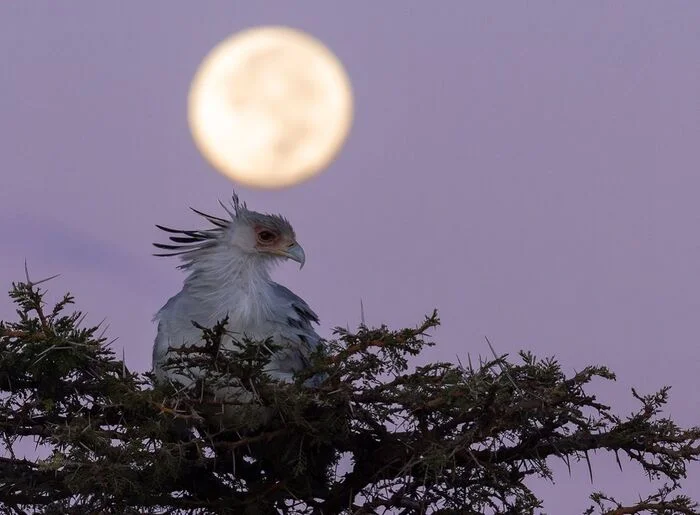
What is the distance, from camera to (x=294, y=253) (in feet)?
36.4

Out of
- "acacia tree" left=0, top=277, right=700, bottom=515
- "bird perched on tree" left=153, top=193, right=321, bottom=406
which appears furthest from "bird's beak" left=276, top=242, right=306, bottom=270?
"acacia tree" left=0, top=277, right=700, bottom=515

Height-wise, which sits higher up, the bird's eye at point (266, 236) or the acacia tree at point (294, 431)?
→ the bird's eye at point (266, 236)

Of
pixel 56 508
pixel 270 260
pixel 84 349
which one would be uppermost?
pixel 270 260

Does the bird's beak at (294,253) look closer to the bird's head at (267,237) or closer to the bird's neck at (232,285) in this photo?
the bird's head at (267,237)

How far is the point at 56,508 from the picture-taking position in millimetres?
8641

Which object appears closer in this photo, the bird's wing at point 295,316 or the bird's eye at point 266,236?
the bird's wing at point 295,316

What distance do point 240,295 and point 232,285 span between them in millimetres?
213

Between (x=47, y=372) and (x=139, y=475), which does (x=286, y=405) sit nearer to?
(x=139, y=475)

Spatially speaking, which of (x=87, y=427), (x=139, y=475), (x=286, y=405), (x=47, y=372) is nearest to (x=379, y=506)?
(x=286, y=405)

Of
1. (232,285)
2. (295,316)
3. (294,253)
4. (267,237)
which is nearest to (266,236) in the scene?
(267,237)

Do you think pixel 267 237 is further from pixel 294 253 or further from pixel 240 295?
pixel 240 295

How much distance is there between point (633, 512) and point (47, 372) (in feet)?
17.2

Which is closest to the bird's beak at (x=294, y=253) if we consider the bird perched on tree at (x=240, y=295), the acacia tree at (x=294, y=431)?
the bird perched on tree at (x=240, y=295)

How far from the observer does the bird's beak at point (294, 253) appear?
11086mm
